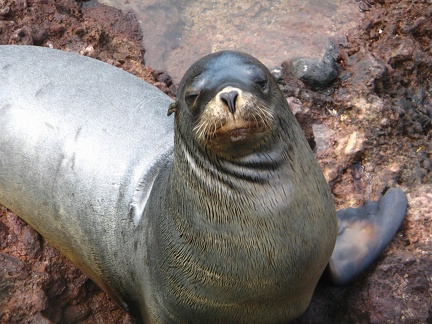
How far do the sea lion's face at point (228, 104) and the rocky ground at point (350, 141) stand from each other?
56.1 inches

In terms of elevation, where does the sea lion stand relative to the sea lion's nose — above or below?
below

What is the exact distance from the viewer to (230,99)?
2719 mm

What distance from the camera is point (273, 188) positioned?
3.00 metres

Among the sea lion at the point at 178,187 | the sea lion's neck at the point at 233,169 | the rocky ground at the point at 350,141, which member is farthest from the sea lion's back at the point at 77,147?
the sea lion's neck at the point at 233,169

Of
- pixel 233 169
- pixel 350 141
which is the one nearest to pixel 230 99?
pixel 233 169

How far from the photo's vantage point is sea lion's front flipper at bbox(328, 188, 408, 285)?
379cm

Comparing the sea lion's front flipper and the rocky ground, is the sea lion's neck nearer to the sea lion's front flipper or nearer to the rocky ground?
the sea lion's front flipper

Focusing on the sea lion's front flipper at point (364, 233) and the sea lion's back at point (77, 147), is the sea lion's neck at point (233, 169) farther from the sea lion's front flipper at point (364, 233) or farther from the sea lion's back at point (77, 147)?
the sea lion's front flipper at point (364, 233)

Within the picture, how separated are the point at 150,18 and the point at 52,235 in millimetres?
2309

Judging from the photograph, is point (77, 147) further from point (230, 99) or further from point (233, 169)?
point (230, 99)

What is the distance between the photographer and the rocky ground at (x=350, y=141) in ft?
12.4

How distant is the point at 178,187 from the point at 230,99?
0.66 meters

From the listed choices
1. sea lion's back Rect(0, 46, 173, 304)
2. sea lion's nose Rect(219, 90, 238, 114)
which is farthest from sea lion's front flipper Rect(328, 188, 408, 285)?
sea lion's nose Rect(219, 90, 238, 114)

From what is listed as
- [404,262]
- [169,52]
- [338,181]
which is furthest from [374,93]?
[169,52]
